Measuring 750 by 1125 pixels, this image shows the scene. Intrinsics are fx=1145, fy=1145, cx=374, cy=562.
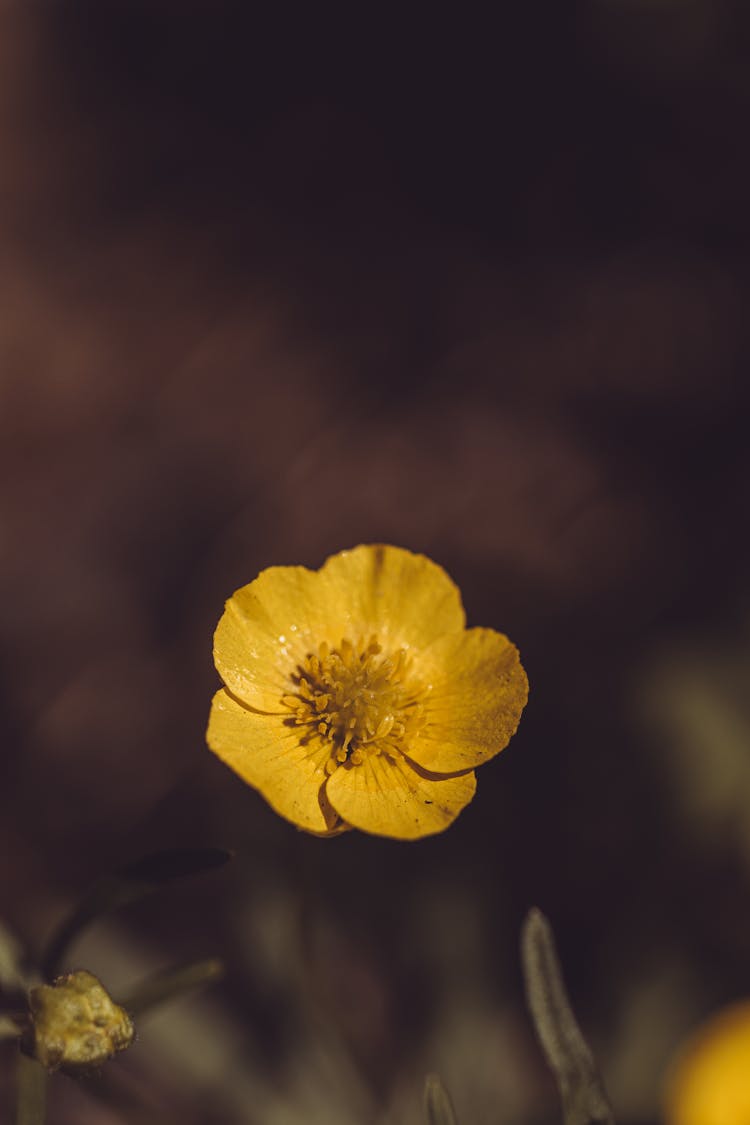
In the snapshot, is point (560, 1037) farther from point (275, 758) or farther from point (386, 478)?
point (386, 478)

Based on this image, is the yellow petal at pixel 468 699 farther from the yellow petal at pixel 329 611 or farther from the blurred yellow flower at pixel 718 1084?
the blurred yellow flower at pixel 718 1084

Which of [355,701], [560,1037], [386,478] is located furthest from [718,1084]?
[386,478]

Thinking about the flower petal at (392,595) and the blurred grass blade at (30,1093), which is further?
the flower petal at (392,595)

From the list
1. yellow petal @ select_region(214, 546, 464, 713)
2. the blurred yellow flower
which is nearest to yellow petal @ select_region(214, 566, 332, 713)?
yellow petal @ select_region(214, 546, 464, 713)

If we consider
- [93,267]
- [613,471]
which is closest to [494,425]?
[613,471]

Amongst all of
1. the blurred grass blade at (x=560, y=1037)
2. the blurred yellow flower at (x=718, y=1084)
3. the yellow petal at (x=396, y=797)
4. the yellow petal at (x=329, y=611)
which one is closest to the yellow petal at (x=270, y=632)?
the yellow petal at (x=329, y=611)
